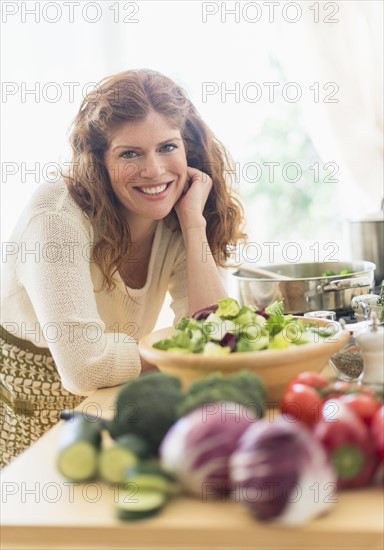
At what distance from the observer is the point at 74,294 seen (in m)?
1.57

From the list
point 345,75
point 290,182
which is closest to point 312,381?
point 345,75

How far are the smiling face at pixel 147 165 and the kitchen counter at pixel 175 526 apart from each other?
3.43ft

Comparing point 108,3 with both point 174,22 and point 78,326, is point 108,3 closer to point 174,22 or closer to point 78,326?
point 174,22

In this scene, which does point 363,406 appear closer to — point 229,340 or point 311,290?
point 229,340

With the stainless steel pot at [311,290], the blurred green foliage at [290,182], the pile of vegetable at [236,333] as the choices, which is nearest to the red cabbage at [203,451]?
the pile of vegetable at [236,333]

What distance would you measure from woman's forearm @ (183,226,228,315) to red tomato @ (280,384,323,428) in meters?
0.88

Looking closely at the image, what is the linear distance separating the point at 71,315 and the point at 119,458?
74 cm

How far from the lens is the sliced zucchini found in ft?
2.54

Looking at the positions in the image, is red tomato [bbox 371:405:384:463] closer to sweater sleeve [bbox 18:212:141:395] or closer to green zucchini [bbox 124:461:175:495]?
green zucchini [bbox 124:461:175:495]

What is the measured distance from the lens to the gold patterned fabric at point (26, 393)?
6.36 feet

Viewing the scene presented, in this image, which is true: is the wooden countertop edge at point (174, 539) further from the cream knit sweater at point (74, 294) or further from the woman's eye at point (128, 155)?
the woman's eye at point (128, 155)

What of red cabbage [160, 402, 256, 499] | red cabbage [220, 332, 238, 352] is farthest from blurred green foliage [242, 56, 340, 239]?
red cabbage [160, 402, 256, 499]

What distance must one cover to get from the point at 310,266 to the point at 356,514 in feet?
4.52

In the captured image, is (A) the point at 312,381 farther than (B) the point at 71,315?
No
